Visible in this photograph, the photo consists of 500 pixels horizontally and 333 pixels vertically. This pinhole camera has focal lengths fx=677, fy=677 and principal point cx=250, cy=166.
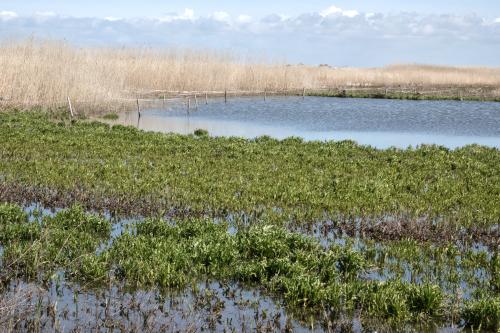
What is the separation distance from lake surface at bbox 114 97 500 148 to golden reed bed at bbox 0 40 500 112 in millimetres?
2706

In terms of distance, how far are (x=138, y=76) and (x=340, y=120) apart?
16216 mm

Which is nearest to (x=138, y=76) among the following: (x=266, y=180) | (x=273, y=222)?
(x=266, y=180)

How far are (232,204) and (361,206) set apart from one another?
2618 millimetres

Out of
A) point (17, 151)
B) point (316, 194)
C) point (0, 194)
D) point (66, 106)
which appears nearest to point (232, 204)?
point (316, 194)

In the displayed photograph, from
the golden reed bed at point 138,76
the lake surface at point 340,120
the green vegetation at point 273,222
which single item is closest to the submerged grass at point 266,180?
the green vegetation at point 273,222

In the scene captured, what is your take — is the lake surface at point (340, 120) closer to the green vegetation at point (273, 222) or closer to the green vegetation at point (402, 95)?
the green vegetation at point (402, 95)

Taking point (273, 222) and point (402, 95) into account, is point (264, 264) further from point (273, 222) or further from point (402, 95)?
point (402, 95)

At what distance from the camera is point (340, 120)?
123 ft

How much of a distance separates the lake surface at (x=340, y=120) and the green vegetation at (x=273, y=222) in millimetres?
8254

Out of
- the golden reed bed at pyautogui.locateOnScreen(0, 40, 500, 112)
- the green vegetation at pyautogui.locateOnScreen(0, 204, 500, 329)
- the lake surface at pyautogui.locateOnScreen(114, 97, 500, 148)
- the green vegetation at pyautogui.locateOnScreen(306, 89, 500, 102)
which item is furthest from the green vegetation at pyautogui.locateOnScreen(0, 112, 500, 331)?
the green vegetation at pyautogui.locateOnScreen(306, 89, 500, 102)

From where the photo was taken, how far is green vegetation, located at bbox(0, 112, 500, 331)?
8.73 meters

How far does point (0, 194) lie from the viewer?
44.3 ft

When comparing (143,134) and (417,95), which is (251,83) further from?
(143,134)

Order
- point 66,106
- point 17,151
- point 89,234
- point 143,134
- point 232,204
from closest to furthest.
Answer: point 89,234
point 232,204
point 17,151
point 143,134
point 66,106
